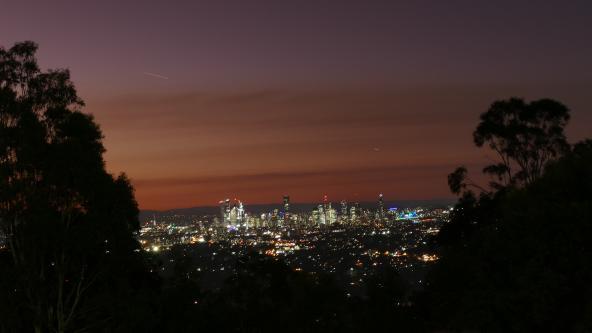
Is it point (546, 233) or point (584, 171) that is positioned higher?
point (584, 171)

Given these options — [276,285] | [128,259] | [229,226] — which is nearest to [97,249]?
[128,259]

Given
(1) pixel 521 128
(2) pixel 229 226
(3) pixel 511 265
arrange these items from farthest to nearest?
(2) pixel 229 226 < (1) pixel 521 128 < (3) pixel 511 265

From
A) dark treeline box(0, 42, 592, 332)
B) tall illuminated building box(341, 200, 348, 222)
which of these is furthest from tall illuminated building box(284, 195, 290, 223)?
dark treeline box(0, 42, 592, 332)

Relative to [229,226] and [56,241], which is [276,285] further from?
[229,226]

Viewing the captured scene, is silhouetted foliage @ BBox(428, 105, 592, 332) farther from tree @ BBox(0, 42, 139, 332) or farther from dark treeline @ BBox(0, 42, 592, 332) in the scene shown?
tree @ BBox(0, 42, 139, 332)

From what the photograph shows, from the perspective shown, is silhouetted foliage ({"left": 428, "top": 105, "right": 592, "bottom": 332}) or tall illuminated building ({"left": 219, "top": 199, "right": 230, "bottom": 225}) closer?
silhouetted foliage ({"left": 428, "top": 105, "right": 592, "bottom": 332})

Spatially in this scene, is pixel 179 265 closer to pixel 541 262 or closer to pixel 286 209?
pixel 541 262

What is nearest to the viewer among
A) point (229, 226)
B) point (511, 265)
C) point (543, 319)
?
point (543, 319)

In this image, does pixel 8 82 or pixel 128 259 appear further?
pixel 128 259
